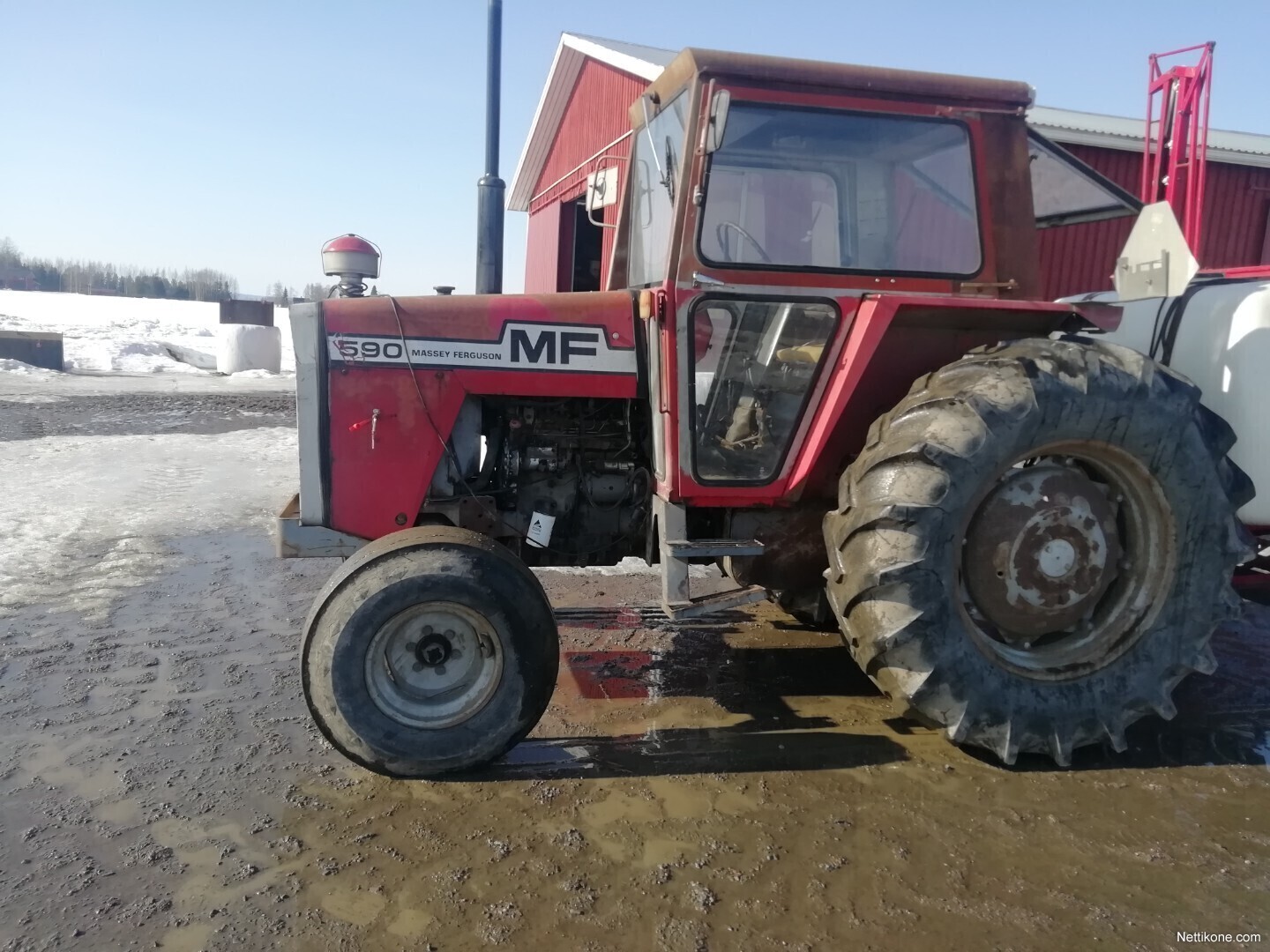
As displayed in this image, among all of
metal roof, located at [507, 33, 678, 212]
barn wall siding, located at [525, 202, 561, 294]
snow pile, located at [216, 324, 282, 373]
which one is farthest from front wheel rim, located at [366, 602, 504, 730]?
snow pile, located at [216, 324, 282, 373]

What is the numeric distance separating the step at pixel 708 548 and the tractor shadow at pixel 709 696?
0.70m

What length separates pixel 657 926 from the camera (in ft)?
7.80

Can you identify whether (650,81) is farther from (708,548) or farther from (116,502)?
(708,548)

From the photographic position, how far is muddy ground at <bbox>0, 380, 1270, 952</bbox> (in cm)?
240

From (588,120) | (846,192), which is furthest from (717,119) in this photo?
(588,120)

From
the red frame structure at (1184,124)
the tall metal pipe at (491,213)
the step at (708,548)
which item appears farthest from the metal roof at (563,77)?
the step at (708,548)

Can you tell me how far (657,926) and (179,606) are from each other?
3.54 metres

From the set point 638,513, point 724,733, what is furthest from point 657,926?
point 638,513

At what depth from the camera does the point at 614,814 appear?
2922 mm

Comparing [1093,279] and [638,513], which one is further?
[1093,279]

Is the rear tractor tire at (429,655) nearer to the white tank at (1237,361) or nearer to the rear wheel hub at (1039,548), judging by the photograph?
the rear wheel hub at (1039,548)

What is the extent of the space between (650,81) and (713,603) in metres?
8.74

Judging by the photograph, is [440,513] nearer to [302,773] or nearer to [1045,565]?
[302,773]

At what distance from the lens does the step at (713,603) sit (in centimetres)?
341
